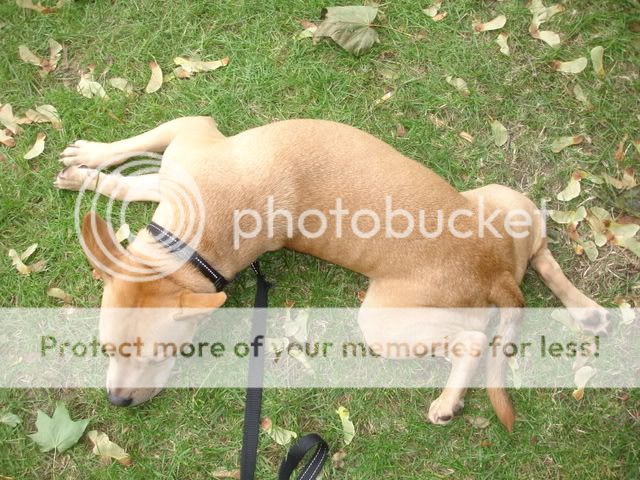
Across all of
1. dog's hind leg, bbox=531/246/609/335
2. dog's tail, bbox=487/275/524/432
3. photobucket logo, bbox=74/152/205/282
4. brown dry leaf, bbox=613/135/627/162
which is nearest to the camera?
photobucket logo, bbox=74/152/205/282

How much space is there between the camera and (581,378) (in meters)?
4.48

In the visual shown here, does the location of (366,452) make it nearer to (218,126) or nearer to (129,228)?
(129,228)

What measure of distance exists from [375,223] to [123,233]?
2.09 m

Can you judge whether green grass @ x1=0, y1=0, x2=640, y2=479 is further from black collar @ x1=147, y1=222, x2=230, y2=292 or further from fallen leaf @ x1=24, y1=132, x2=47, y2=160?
black collar @ x1=147, y1=222, x2=230, y2=292

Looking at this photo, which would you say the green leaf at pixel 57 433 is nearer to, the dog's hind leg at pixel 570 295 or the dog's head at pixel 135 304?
the dog's head at pixel 135 304

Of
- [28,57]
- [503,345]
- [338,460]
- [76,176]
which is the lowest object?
[338,460]

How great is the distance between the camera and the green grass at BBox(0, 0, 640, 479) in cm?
442

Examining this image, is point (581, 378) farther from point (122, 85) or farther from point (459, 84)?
point (122, 85)

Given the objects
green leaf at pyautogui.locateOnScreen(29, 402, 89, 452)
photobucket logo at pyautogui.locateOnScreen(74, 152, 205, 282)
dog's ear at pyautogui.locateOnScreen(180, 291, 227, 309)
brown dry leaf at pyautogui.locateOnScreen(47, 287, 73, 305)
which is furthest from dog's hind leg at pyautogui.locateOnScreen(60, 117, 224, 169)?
green leaf at pyautogui.locateOnScreen(29, 402, 89, 452)

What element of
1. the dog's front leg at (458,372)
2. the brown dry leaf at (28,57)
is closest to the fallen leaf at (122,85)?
the brown dry leaf at (28,57)

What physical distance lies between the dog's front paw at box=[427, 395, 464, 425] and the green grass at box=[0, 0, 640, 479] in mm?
130

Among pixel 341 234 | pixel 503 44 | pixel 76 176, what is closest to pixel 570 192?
pixel 503 44

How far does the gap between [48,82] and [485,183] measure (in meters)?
3.73

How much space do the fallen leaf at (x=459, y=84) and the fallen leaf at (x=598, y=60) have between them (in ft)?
3.52
